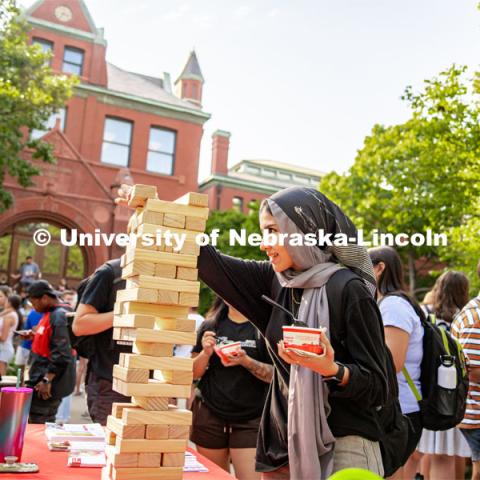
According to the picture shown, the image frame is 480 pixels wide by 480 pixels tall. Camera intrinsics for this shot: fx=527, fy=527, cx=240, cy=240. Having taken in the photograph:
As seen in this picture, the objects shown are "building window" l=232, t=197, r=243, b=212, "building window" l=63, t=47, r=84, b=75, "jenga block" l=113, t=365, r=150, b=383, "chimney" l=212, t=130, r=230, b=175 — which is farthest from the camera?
"building window" l=232, t=197, r=243, b=212

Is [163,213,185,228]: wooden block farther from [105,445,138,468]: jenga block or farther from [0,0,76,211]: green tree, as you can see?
[0,0,76,211]: green tree

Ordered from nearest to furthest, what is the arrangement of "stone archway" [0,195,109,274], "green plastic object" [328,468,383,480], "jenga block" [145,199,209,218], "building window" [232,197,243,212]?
"green plastic object" [328,468,383,480] < "jenga block" [145,199,209,218] < "stone archway" [0,195,109,274] < "building window" [232,197,243,212]

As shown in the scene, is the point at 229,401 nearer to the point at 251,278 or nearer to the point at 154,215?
the point at 251,278

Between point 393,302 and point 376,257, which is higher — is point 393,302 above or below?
below

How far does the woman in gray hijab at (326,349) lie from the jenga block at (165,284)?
0.29 m

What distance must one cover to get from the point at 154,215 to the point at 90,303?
5.71 ft

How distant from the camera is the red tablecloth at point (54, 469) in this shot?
2021 mm

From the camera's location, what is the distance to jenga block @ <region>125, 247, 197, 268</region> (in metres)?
1.94

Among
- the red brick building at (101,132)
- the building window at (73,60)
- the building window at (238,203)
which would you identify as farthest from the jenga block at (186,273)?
the building window at (238,203)

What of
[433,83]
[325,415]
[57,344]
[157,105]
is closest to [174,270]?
[325,415]

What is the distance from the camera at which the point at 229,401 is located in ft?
12.3

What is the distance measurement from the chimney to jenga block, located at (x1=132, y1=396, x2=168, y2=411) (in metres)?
33.3

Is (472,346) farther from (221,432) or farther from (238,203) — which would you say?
(238,203)

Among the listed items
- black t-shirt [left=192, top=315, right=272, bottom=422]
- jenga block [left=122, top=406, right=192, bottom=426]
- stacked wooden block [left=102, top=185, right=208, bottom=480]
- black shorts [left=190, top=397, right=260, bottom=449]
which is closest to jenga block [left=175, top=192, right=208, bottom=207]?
stacked wooden block [left=102, top=185, right=208, bottom=480]
